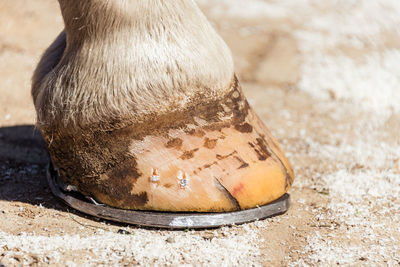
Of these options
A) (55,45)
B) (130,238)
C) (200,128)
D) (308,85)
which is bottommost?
(308,85)

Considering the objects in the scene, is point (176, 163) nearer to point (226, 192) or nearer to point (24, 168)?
point (226, 192)

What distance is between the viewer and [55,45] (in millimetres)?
2373

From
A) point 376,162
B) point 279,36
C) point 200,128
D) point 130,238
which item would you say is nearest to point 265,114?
point 376,162

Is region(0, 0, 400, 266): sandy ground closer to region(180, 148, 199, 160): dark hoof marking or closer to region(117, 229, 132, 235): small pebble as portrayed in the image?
region(117, 229, 132, 235): small pebble

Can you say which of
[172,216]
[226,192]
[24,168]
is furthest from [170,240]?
[24,168]

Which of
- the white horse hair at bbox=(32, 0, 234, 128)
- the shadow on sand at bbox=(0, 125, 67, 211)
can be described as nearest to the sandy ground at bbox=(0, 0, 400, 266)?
the shadow on sand at bbox=(0, 125, 67, 211)

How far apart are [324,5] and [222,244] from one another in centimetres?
428

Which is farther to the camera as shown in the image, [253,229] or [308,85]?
[308,85]

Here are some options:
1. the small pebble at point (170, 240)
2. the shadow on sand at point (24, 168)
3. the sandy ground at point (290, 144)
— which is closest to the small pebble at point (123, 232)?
the sandy ground at point (290, 144)

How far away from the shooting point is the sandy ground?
1897 mm

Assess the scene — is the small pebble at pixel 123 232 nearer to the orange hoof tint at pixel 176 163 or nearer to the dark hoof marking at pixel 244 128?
the orange hoof tint at pixel 176 163

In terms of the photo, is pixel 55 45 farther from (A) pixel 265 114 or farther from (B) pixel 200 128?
(A) pixel 265 114

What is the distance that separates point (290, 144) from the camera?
3387mm

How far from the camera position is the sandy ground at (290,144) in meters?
1.90
